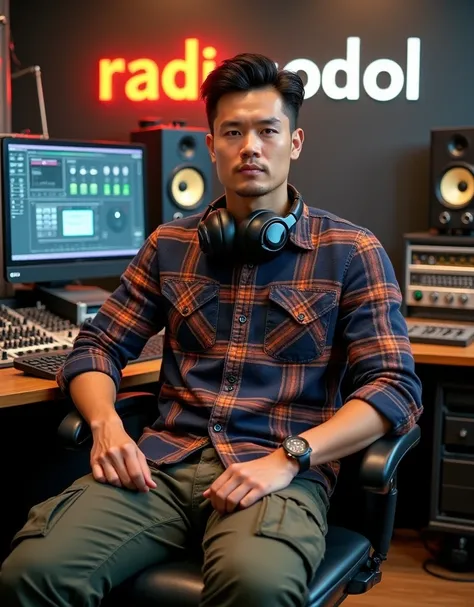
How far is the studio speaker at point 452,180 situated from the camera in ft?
9.53

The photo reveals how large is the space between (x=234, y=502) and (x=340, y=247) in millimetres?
601

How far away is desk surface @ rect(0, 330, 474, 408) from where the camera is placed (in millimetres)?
1873

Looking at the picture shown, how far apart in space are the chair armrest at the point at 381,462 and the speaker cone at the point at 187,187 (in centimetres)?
163

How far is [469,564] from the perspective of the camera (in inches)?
109

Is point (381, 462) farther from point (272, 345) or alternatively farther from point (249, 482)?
point (272, 345)

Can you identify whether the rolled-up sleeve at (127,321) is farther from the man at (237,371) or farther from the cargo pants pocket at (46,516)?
the cargo pants pocket at (46,516)

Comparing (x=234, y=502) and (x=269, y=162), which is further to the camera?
(x=269, y=162)

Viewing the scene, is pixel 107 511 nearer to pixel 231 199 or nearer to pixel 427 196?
pixel 231 199

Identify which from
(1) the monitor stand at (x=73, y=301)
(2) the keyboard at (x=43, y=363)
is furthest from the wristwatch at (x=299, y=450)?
(1) the monitor stand at (x=73, y=301)

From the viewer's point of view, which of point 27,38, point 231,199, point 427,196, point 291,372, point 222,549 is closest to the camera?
point 222,549

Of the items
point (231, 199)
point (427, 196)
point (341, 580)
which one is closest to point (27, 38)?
point (427, 196)

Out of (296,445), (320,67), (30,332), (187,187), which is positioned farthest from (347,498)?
(320,67)

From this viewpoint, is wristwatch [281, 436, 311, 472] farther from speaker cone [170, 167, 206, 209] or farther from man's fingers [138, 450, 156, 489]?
speaker cone [170, 167, 206, 209]

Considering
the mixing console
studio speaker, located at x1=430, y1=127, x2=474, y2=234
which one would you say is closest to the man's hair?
the mixing console
